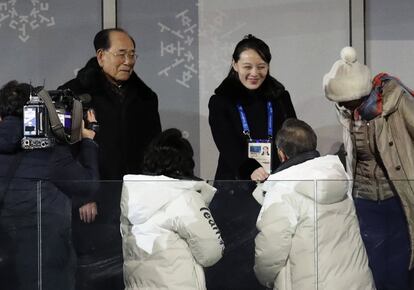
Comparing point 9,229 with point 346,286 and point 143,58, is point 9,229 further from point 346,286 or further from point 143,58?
point 143,58

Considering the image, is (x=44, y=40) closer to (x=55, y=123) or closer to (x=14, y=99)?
(x=14, y=99)

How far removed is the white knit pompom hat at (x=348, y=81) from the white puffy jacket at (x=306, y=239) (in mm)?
1025

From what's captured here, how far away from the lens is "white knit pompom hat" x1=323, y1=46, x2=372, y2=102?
613 cm

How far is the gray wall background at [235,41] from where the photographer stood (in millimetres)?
7551

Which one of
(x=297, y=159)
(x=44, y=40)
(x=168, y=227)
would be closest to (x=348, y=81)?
(x=297, y=159)

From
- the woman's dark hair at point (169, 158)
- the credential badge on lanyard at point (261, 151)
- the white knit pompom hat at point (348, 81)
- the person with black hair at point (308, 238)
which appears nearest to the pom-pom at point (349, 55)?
the white knit pompom hat at point (348, 81)

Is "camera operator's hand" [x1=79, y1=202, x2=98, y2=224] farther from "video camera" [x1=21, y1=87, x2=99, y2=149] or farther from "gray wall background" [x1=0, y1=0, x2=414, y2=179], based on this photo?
"gray wall background" [x1=0, y1=0, x2=414, y2=179]

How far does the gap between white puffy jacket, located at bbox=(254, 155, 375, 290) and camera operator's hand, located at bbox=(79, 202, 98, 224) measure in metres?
0.78

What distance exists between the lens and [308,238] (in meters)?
5.19

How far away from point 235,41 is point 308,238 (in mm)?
2662

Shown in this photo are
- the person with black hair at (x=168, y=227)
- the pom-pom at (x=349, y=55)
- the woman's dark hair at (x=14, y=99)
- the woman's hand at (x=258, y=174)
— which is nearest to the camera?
the person with black hair at (x=168, y=227)

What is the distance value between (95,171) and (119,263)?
51cm

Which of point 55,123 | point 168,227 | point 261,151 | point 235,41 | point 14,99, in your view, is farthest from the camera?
point 235,41

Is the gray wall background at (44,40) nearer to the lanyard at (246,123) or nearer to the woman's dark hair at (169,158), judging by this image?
the lanyard at (246,123)
